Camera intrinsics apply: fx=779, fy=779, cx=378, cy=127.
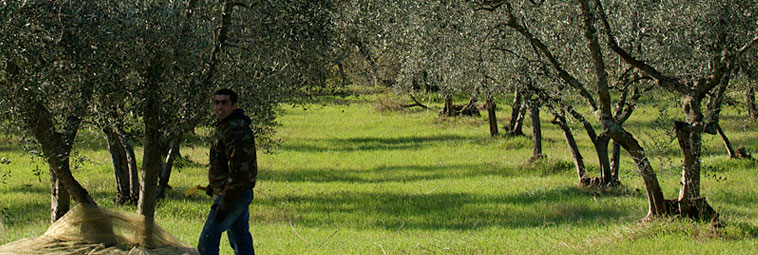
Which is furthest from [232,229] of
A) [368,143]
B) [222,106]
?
[368,143]

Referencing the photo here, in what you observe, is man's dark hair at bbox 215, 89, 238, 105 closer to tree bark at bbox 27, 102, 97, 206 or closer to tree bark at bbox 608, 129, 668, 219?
tree bark at bbox 27, 102, 97, 206

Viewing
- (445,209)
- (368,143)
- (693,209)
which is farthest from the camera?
(368,143)

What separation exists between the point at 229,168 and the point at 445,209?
927 centimetres

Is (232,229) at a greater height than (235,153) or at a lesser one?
lesser

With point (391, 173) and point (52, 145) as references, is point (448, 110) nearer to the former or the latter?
point (391, 173)

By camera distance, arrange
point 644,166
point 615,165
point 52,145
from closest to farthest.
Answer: point 52,145
point 644,166
point 615,165

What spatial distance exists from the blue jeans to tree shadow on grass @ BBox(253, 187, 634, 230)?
5518mm

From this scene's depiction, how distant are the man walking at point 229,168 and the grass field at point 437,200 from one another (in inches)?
82.3

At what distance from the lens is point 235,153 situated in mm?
6945

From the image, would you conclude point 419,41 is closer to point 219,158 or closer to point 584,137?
point 219,158

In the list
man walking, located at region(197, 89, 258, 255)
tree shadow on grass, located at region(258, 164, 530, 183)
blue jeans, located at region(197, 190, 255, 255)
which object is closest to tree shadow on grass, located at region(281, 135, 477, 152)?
tree shadow on grass, located at region(258, 164, 530, 183)

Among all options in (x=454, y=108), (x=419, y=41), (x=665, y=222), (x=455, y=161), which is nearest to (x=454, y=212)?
(x=419, y=41)

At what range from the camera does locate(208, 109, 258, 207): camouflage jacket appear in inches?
273

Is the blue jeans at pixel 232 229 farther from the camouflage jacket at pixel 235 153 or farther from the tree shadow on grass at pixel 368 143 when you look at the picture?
the tree shadow on grass at pixel 368 143
